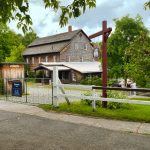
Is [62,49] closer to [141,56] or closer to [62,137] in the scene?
[141,56]

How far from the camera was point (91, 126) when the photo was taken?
10.2 m

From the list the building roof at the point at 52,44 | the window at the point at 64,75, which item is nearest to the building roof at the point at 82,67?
the window at the point at 64,75

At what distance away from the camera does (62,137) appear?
8.72 meters

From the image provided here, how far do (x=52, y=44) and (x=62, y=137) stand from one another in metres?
53.6

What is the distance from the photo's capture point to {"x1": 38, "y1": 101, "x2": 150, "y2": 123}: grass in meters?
11.4

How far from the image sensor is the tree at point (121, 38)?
43.8 m

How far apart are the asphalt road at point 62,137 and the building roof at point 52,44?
4719 cm

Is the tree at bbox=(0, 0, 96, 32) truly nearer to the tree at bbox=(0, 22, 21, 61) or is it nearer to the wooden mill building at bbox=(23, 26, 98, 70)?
the wooden mill building at bbox=(23, 26, 98, 70)

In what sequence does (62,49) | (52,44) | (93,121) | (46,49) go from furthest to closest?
(52,44), (46,49), (62,49), (93,121)

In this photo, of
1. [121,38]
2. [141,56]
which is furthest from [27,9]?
[121,38]

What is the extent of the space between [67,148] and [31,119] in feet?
14.0

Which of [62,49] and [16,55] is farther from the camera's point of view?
[16,55]

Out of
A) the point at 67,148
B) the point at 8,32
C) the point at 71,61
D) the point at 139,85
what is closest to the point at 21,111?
the point at 67,148

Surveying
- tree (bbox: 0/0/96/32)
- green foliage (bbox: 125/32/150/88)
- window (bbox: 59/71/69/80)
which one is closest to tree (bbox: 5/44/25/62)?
window (bbox: 59/71/69/80)
